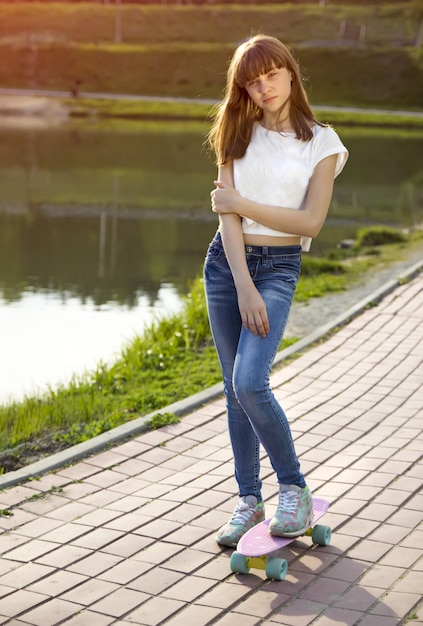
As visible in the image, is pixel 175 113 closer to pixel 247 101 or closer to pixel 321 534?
pixel 247 101

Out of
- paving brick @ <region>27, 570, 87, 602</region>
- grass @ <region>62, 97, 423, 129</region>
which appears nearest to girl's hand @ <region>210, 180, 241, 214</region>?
paving brick @ <region>27, 570, 87, 602</region>

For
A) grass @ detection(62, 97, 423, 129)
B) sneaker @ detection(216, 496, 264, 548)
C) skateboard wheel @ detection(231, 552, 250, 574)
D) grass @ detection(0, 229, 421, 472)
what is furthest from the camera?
grass @ detection(62, 97, 423, 129)

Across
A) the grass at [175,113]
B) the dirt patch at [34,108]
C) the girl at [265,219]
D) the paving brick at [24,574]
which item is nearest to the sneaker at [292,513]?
the girl at [265,219]

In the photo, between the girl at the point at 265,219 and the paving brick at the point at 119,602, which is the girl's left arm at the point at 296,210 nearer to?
the girl at the point at 265,219

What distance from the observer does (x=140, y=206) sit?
20.1 meters

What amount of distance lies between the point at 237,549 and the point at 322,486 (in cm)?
113

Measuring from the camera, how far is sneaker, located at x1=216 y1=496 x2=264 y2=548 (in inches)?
170

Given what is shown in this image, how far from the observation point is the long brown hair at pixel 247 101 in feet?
13.1

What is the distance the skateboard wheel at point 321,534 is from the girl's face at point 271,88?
64.6 inches

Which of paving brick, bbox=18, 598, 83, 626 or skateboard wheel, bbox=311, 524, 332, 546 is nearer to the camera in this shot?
paving brick, bbox=18, 598, 83, 626

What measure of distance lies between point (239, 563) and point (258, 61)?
73.0 inches

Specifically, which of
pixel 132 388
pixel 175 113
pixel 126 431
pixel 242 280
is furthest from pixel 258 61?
pixel 175 113

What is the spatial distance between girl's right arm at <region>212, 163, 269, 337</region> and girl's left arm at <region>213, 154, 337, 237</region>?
6 cm

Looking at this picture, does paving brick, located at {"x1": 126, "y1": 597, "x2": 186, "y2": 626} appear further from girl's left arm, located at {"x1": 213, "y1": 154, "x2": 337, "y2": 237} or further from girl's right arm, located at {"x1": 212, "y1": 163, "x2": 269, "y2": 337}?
girl's left arm, located at {"x1": 213, "y1": 154, "x2": 337, "y2": 237}
